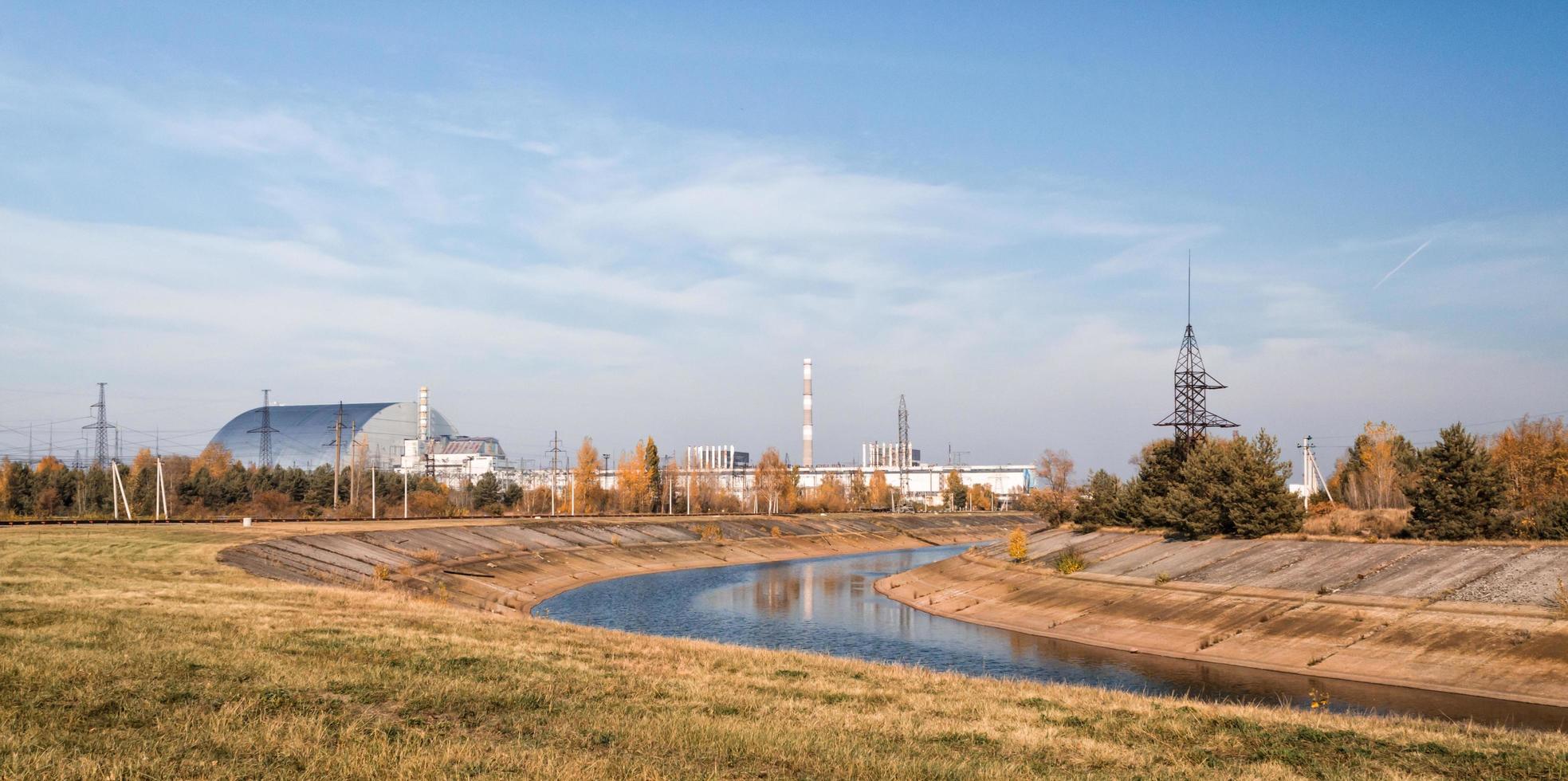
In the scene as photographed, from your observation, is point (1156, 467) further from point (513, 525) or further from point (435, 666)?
point (435, 666)

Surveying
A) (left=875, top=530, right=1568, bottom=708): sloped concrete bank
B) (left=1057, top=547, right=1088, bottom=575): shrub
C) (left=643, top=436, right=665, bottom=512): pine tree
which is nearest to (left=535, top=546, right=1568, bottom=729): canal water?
(left=875, top=530, right=1568, bottom=708): sloped concrete bank

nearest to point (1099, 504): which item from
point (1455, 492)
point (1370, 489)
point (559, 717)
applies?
point (1370, 489)

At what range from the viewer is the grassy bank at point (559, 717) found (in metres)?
13.5

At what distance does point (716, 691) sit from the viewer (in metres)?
21.2

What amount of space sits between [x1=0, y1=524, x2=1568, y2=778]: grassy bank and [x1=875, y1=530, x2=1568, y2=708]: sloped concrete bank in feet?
57.6

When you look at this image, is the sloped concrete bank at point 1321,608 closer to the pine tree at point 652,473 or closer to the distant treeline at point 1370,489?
the distant treeline at point 1370,489

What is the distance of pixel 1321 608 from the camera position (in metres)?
45.5

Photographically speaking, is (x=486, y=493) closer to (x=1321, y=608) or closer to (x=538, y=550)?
(x=538, y=550)

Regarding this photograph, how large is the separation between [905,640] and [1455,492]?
96.9ft

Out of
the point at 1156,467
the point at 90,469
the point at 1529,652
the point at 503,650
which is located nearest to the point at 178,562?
the point at 503,650

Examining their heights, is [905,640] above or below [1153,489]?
below

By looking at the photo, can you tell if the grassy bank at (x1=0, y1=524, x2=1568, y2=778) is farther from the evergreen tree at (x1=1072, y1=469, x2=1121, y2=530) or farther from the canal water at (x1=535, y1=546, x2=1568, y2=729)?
the evergreen tree at (x1=1072, y1=469, x2=1121, y2=530)

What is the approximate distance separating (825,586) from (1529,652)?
5292 centimetres

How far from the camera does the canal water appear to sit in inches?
1339
